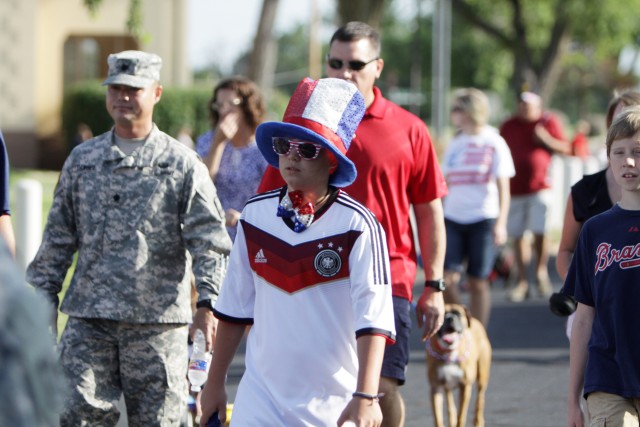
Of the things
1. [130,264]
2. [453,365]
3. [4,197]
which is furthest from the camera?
[453,365]

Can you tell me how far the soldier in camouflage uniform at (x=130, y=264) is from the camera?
5449mm

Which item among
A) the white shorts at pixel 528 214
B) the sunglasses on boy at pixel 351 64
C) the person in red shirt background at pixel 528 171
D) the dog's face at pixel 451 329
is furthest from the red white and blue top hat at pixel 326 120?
the white shorts at pixel 528 214

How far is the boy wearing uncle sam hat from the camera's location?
4156mm

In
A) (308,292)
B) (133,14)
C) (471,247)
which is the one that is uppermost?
(133,14)

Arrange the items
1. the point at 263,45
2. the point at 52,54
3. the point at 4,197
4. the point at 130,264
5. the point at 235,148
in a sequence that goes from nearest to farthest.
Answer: the point at 130,264 < the point at 4,197 < the point at 235,148 < the point at 263,45 < the point at 52,54

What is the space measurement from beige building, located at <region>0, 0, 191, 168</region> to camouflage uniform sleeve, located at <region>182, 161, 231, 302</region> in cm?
3054

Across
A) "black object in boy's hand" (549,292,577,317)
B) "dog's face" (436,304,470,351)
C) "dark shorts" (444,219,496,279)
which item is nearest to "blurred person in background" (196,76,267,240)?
"dog's face" (436,304,470,351)

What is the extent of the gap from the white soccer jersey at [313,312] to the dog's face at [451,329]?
3.97 metres

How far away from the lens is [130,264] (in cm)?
547

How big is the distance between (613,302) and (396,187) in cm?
154

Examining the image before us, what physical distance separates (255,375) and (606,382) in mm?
1352

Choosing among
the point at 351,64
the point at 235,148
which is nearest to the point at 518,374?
the point at 235,148

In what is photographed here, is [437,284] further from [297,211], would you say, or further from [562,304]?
[297,211]

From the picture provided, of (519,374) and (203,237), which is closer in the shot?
(203,237)
